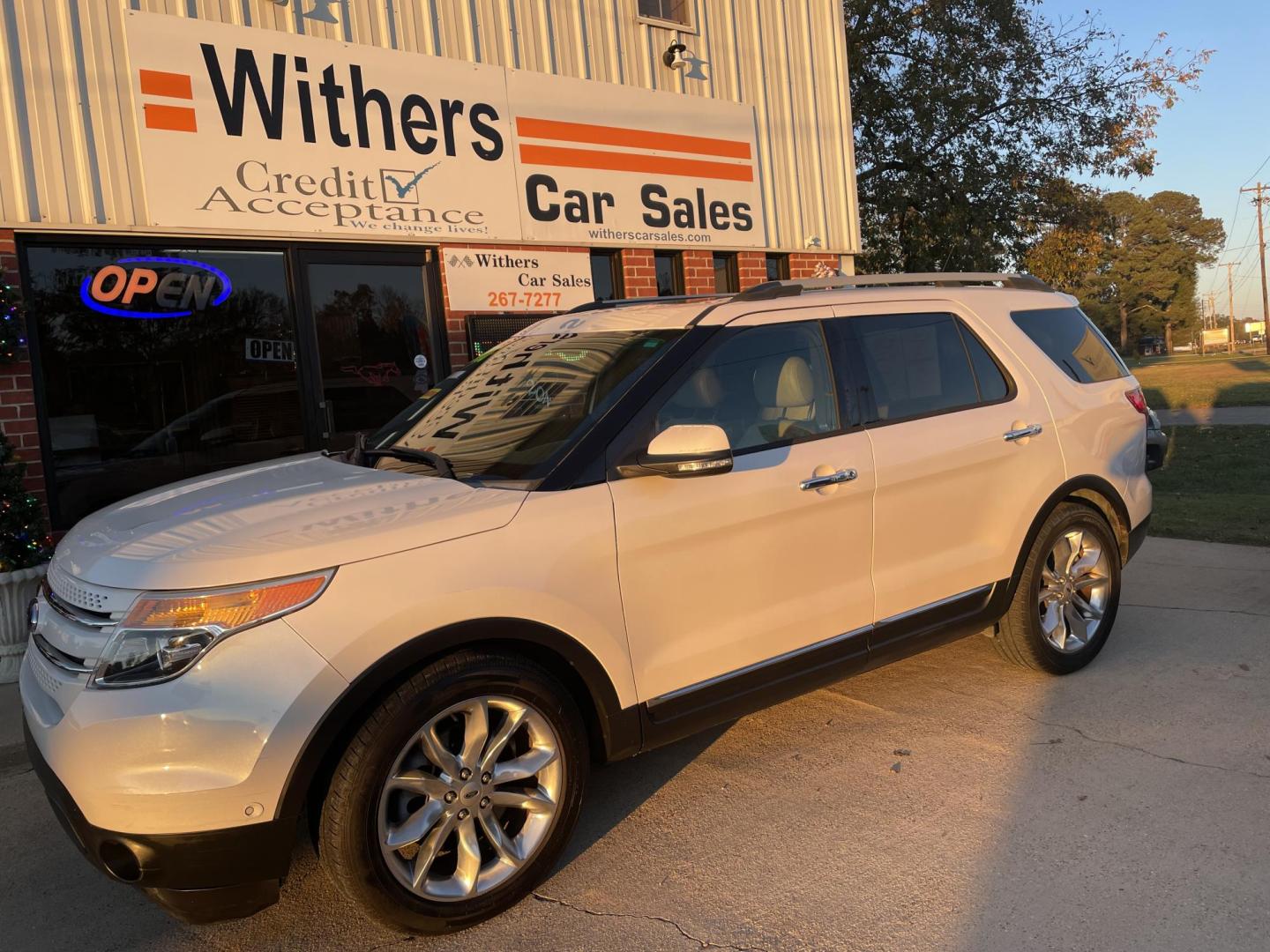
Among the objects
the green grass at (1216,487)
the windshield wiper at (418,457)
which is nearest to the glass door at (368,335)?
the windshield wiper at (418,457)

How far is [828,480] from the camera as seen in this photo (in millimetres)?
3414

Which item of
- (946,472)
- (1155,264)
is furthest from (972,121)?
(1155,264)

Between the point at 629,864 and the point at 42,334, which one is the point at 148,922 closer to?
the point at 629,864

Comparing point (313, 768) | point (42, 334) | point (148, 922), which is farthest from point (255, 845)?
point (42, 334)

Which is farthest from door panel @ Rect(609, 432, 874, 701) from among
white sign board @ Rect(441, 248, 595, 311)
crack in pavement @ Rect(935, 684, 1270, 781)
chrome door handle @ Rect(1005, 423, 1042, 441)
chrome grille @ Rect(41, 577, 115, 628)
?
white sign board @ Rect(441, 248, 595, 311)

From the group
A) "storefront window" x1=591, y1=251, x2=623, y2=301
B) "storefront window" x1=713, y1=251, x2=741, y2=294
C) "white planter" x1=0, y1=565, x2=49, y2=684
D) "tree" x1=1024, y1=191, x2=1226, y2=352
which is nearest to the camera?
"white planter" x1=0, y1=565, x2=49, y2=684

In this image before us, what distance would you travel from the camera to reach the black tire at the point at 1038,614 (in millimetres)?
4188

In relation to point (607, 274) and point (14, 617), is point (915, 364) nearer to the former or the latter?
point (14, 617)

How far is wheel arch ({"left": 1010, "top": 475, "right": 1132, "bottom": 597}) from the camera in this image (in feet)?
13.6

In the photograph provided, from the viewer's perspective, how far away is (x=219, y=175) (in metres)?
6.51

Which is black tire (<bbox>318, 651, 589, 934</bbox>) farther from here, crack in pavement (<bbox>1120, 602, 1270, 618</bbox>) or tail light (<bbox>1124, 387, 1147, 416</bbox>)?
crack in pavement (<bbox>1120, 602, 1270, 618</bbox>)

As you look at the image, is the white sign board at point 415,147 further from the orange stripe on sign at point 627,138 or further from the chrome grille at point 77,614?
the chrome grille at point 77,614

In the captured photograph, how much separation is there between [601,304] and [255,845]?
2.62 meters

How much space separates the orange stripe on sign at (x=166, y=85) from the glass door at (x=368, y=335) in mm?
1307
